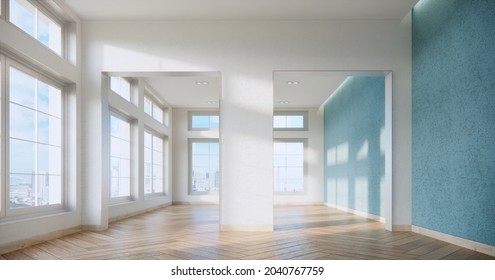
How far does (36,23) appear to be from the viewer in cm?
430

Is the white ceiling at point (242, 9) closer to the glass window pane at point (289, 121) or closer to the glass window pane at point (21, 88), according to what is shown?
the glass window pane at point (21, 88)

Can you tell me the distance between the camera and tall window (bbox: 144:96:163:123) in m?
8.67

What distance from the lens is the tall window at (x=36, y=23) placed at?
3.91 meters

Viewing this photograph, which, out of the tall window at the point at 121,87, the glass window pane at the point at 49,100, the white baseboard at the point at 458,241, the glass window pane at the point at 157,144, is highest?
the tall window at the point at 121,87

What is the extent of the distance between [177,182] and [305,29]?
22.4ft

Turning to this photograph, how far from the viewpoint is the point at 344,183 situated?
28.2 feet

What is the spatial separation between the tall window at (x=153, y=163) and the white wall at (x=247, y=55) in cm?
364

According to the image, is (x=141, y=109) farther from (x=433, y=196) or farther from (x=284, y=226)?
(x=433, y=196)

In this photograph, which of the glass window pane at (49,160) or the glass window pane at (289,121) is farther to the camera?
the glass window pane at (289,121)

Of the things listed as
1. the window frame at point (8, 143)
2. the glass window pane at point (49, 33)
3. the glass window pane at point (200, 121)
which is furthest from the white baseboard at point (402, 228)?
the glass window pane at point (200, 121)

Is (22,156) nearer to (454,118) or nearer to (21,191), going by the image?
(21,191)

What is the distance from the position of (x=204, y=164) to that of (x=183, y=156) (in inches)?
23.4

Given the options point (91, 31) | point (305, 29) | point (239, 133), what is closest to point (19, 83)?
point (91, 31)

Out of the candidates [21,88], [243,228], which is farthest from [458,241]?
[21,88]
